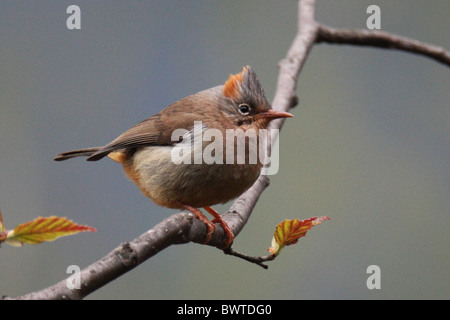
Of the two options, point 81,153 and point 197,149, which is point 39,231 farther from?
point 81,153

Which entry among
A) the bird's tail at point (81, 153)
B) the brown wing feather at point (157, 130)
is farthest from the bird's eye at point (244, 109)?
the bird's tail at point (81, 153)

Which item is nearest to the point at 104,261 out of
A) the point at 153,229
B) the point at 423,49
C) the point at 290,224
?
the point at 153,229

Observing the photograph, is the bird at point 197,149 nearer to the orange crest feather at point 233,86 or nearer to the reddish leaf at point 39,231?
the orange crest feather at point 233,86

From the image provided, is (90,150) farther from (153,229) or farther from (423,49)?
(423,49)

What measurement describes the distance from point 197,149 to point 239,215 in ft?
1.33

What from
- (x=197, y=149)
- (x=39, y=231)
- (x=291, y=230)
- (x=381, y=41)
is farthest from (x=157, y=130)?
(x=381, y=41)

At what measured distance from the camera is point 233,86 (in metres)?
3.03

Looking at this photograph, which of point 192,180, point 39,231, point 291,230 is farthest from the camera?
point 192,180

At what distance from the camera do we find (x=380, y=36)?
3963mm

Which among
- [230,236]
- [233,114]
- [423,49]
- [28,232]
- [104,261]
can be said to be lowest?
[230,236]

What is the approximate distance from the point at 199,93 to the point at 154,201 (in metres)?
0.73

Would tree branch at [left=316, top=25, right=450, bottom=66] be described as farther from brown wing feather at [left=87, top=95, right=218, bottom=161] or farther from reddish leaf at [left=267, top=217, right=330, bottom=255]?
reddish leaf at [left=267, top=217, right=330, bottom=255]

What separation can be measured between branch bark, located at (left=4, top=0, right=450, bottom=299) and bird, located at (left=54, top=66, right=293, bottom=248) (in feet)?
0.64
